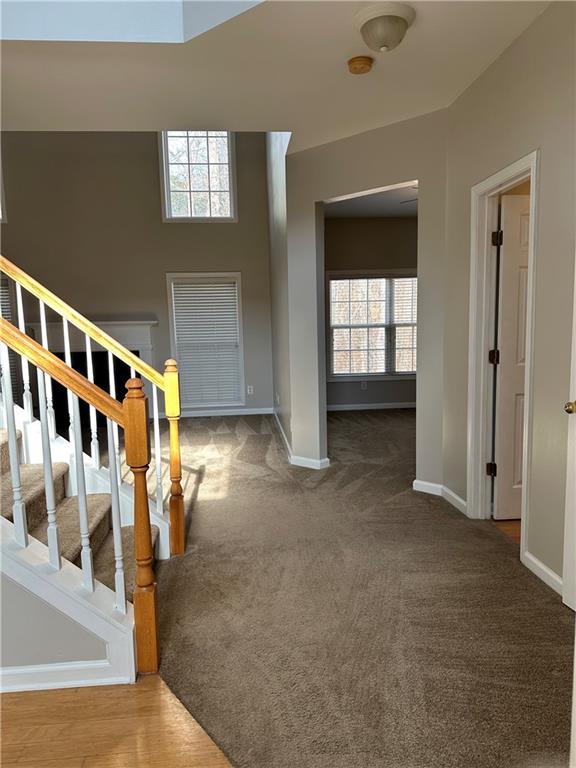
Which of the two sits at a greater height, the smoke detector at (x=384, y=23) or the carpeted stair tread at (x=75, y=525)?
the smoke detector at (x=384, y=23)

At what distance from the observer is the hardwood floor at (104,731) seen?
1561 mm

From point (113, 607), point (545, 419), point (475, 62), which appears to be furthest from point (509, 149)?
point (113, 607)

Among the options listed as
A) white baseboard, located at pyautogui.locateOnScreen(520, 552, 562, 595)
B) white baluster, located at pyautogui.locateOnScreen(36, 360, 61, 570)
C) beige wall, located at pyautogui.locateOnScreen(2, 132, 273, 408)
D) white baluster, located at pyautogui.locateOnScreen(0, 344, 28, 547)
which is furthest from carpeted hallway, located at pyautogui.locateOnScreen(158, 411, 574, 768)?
beige wall, located at pyautogui.locateOnScreen(2, 132, 273, 408)

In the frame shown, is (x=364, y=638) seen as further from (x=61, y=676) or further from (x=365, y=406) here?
(x=365, y=406)

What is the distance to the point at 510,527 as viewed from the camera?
318 cm

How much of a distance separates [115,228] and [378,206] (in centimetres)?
328

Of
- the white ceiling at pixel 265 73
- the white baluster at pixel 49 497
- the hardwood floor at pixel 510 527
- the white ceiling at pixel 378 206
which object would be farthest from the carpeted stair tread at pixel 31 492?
the white ceiling at pixel 378 206

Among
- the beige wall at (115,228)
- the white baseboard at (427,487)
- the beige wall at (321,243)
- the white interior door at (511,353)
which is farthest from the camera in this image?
the beige wall at (115,228)

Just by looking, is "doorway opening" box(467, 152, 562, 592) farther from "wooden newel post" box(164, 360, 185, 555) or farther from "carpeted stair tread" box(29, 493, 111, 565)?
"carpeted stair tread" box(29, 493, 111, 565)

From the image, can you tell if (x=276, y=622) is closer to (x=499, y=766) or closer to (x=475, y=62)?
(x=499, y=766)

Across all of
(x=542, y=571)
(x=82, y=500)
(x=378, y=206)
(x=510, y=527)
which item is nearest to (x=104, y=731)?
(x=82, y=500)

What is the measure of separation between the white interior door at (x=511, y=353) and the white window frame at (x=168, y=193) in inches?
174

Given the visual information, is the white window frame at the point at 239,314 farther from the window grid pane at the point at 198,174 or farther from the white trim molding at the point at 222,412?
the window grid pane at the point at 198,174

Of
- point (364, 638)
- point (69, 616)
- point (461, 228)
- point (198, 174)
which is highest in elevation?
point (198, 174)
